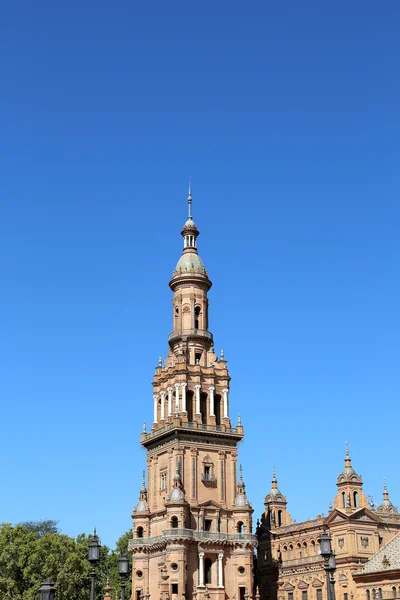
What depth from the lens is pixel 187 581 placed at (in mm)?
90375

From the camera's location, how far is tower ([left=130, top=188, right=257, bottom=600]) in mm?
91688

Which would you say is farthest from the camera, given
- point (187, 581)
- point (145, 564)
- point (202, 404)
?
point (202, 404)

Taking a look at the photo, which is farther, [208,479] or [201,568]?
[208,479]

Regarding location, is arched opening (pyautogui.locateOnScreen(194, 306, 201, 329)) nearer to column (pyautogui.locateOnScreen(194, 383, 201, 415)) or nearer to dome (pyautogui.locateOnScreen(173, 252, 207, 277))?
dome (pyautogui.locateOnScreen(173, 252, 207, 277))

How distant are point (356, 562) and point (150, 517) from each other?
24.4 metres

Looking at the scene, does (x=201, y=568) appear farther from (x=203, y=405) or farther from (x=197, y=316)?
(x=197, y=316)

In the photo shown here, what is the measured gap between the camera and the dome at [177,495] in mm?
92250

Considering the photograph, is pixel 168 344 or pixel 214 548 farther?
pixel 168 344

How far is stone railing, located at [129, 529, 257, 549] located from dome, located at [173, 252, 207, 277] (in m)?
A: 33.1

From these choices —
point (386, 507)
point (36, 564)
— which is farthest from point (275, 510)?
point (36, 564)

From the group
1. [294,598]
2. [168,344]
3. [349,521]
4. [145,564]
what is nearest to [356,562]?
[349,521]

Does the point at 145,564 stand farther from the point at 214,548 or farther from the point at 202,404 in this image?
the point at 202,404

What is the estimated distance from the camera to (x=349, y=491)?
94.8m

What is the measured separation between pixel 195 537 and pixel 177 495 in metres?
5.09
